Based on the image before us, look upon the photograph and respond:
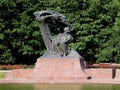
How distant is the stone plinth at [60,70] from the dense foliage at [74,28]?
481 inches

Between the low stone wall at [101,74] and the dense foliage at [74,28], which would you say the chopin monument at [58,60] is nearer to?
the low stone wall at [101,74]

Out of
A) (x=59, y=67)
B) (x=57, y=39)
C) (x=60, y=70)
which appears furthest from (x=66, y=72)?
(x=57, y=39)

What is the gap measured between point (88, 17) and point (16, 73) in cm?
1337

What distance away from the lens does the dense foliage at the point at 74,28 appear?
120 feet

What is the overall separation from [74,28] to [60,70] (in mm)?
13530

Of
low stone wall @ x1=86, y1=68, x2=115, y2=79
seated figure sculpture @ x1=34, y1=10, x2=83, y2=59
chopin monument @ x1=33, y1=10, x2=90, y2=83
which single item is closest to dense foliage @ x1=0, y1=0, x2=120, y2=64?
seated figure sculpture @ x1=34, y1=10, x2=83, y2=59

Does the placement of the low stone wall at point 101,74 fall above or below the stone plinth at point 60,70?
below

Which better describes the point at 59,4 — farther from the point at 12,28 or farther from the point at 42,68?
the point at 42,68

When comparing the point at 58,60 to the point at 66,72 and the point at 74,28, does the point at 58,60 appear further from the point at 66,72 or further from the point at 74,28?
the point at 74,28

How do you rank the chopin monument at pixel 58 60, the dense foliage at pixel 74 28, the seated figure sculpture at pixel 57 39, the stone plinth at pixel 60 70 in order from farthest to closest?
the dense foliage at pixel 74 28 < the seated figure sculpture at pixel 57 39 < the chopin monument at pixel 58 60 < the stone plinth at pixel 60 70

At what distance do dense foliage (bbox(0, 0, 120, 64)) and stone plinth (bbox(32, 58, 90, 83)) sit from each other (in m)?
12.2

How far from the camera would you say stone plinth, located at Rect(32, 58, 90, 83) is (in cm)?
2298

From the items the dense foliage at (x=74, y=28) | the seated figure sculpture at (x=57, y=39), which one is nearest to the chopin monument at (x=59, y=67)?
the seated figure sculpture at (x=57, y=39)

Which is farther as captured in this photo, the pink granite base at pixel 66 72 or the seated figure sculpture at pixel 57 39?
the seated figure sculpture at pixel 57 39
